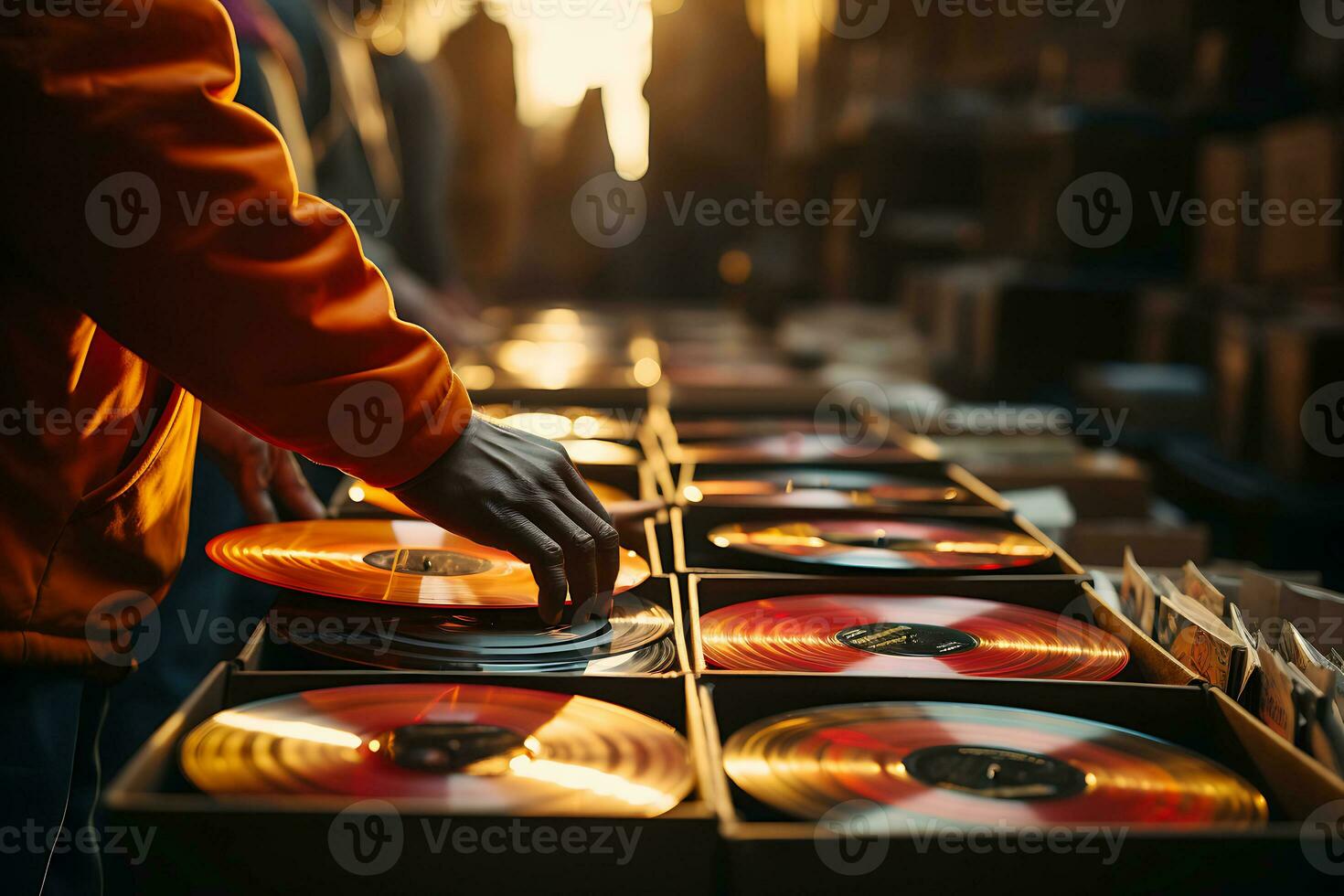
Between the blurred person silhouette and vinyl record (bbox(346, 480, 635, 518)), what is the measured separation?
426 mm

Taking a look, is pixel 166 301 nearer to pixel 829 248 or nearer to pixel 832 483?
pixel 832 483

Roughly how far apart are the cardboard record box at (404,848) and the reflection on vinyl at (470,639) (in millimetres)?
289

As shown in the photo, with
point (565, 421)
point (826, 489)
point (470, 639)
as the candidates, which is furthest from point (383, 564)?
point (565, 421)

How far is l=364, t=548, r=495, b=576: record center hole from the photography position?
1269 millimetres

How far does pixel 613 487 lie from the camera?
1.99 metres

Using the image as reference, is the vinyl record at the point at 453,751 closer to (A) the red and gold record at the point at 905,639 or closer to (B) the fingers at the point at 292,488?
(A) the red and gold record at the point at 905,639

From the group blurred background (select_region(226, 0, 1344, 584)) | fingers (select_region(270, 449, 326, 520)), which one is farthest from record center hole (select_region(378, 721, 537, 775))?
blurred background (select_region(226, 0, 1344, 584))

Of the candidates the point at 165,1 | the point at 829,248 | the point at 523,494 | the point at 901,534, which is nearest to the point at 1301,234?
the point at 901,534

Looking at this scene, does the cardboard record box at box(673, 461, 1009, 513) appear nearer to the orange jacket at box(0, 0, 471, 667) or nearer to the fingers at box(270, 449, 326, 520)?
the fingers at box(270, 449, 326, 520)

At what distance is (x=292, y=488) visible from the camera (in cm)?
159

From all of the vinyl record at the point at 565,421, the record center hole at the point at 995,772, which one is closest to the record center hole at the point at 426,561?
the record center hole at the point at 995,772

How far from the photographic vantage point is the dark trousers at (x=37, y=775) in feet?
3.68

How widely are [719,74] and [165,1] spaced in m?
7.05

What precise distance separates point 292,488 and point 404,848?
93cm
